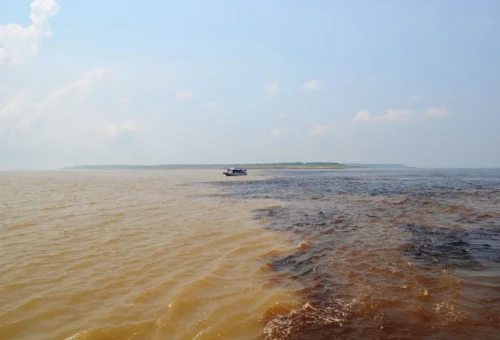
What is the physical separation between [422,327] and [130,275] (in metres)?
6.22

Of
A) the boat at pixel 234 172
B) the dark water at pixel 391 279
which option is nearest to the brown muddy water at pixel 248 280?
the dark water at pixel 391 279

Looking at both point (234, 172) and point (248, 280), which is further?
point (234, 172)

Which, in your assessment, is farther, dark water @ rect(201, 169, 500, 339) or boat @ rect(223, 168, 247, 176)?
boat @ rect(223, 168, 247, 176)

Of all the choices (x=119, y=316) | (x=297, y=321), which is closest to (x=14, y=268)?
(x=119, y=316)

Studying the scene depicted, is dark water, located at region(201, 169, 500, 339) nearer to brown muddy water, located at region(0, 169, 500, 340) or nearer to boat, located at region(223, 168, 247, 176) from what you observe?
brown muddy water, located at region(0, 169, 500, 340)

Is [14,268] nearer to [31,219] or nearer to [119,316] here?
[119,316]

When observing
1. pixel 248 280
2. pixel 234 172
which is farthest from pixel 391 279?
pixel 234 172

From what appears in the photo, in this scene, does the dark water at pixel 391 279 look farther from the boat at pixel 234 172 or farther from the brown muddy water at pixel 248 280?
the boat at pixel 234 172

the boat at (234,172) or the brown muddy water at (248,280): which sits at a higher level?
→ the boat at (234,172)

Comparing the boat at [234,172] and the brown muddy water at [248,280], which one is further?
the boat at [234,172]

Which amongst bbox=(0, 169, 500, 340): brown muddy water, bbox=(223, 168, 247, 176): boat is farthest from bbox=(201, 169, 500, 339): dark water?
bbox=(223, 168, 247, 176): boat

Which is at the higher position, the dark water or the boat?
the boat

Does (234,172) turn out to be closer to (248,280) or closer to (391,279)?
(248,280)

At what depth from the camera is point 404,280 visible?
7066 millimetres
